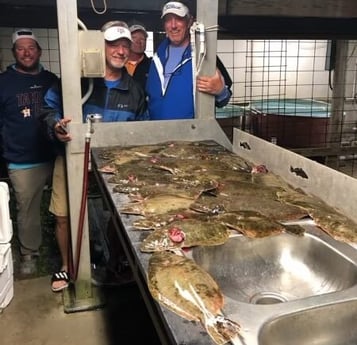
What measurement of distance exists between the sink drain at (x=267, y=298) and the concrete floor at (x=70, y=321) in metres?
1.26

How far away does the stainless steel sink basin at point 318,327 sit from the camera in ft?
2.75

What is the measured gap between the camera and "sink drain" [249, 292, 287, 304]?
1.13 meters

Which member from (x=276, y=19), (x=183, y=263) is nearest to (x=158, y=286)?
(x=183, y=263)

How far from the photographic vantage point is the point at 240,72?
923 cm

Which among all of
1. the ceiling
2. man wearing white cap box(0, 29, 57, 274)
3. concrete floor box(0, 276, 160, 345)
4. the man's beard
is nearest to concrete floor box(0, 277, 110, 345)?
concrete floor box(0, 276, 160, 345)

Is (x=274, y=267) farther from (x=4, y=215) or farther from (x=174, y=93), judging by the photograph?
(x=4, y=215)

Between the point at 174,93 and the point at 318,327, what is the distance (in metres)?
1.74

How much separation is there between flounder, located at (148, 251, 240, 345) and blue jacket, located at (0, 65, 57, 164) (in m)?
2.05

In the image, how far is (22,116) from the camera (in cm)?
280

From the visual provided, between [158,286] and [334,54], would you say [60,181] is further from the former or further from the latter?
[334,54]

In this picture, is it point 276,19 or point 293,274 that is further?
point 276,19

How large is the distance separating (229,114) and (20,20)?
128 inches

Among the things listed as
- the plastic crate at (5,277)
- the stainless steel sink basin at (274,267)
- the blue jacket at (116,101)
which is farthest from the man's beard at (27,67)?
the stainless steel sink basin at (274,267)

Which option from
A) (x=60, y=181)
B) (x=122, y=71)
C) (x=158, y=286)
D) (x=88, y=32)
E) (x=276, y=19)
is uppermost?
(x=276, y=19)
